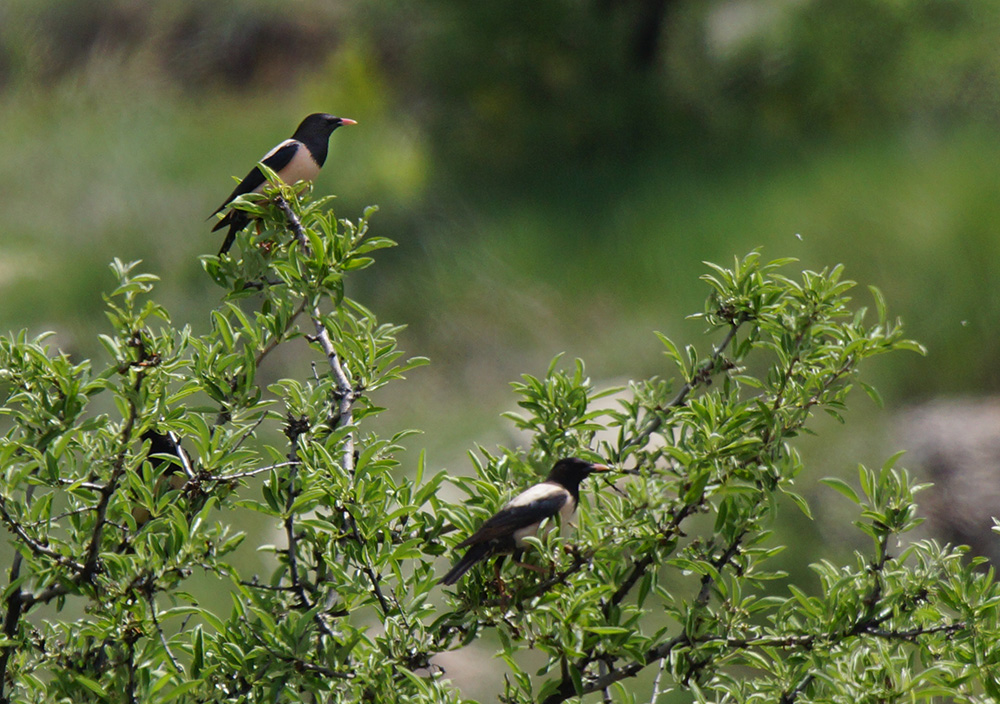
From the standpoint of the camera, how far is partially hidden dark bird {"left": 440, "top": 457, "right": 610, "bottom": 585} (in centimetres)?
194

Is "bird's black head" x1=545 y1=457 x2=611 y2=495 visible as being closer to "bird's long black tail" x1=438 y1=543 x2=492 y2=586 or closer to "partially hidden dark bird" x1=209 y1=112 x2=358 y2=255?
"bird's long black tail" x1=438 y1=543 x2=492 y2=586

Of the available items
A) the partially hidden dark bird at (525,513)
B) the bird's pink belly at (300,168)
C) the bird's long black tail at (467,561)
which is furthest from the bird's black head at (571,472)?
the bird's pink belly at (300,168)

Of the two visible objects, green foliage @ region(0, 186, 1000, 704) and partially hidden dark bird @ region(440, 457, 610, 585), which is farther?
partially hidden dark bird @ region(440, 457, 610, 585)

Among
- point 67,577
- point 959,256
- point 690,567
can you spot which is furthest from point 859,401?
point 67,577

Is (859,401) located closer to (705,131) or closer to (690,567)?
(705,131)

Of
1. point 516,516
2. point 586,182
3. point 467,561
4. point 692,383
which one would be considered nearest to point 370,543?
point 467,561

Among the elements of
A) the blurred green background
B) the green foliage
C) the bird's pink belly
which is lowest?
the green foliage

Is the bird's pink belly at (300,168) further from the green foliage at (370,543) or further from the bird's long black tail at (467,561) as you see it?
the bird's long black tail at (467,561)

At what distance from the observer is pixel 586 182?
8680 mm

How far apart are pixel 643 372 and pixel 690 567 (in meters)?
5.06

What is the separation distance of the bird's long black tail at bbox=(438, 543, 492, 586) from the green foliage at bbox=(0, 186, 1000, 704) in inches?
1.5

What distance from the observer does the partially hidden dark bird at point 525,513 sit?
1940mm

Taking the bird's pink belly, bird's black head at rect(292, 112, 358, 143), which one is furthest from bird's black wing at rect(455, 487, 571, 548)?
bird's black head at rect(292, 112, 358, 143)

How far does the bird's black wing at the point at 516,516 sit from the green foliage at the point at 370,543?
7cm
